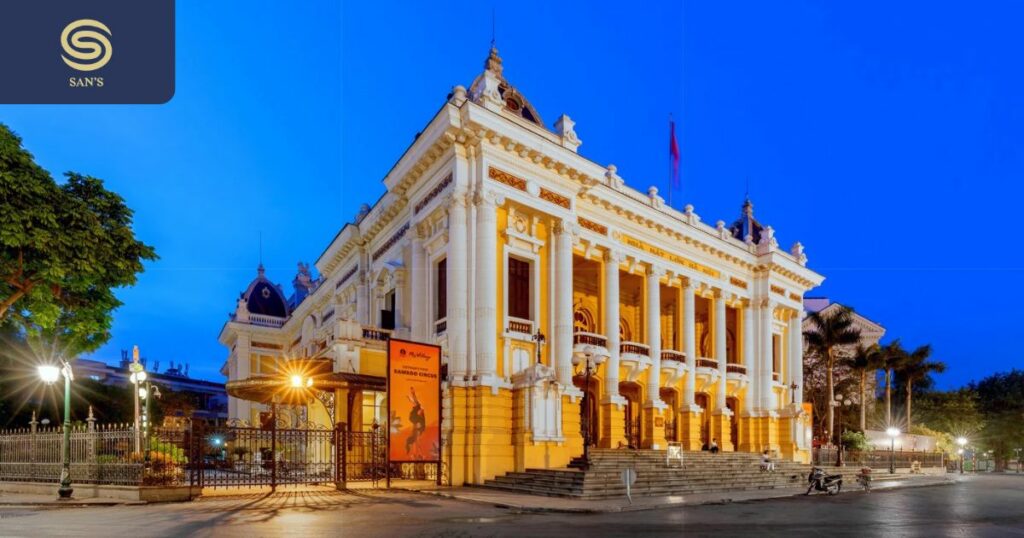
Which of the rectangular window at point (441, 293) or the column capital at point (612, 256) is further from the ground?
the column capital at point (612, 256)

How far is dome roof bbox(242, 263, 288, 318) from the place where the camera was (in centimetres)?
6116

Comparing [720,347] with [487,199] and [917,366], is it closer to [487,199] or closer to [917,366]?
[487,199]

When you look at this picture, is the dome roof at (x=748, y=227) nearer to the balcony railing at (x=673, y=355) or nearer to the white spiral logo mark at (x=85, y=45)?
the balcony railing at (x=673, y=355)

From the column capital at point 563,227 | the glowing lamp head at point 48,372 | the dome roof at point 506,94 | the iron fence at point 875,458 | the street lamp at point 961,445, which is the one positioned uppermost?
the dome roof at point 506,94

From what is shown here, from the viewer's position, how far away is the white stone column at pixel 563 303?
27250 mm

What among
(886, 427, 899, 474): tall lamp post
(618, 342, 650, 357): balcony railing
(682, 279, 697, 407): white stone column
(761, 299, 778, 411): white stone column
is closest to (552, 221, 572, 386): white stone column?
(618, 342, 650, 357): balcony railing

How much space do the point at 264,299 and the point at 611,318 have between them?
132 feet

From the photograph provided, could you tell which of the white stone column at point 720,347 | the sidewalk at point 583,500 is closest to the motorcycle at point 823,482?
the sidewalk at point 583,500

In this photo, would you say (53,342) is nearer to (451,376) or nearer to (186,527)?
(451,376)

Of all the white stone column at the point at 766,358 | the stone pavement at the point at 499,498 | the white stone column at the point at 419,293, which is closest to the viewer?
the stone pavement at the point at 499,498

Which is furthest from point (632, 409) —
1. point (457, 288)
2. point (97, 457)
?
point (97, 457)

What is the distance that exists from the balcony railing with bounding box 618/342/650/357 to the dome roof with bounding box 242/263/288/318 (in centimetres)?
3819

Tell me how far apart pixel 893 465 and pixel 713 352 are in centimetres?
1510

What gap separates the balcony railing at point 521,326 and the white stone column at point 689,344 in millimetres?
11380
